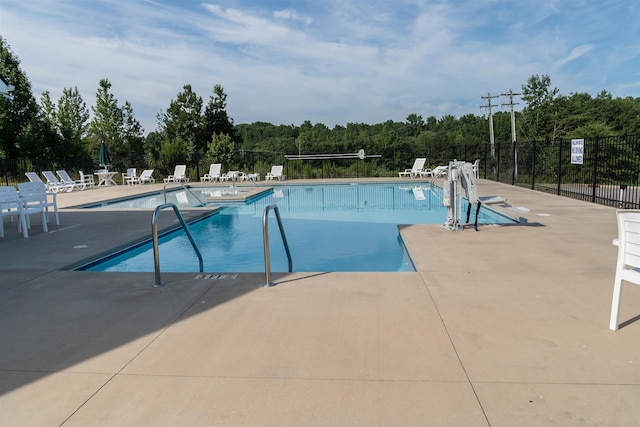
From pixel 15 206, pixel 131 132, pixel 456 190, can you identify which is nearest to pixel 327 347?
pixel 456 190

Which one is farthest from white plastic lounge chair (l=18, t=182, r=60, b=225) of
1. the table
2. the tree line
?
the tree line

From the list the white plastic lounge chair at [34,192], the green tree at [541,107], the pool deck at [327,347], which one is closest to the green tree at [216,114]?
the white plastic lounge chair at [34,192]

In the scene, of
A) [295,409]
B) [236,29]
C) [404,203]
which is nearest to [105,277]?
[295,409]

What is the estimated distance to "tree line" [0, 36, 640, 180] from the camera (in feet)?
71.9

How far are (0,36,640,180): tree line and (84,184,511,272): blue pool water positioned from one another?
971cm

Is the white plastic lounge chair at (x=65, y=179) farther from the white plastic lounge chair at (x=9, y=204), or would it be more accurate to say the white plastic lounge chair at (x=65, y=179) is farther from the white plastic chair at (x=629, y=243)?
the white plastic chair at (x=629, y=243)

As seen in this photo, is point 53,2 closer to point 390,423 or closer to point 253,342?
point 253,342

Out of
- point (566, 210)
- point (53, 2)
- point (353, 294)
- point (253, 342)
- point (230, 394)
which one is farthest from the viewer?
point (53, 2)

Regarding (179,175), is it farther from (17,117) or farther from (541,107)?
(541,107)

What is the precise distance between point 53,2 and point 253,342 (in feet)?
34.8

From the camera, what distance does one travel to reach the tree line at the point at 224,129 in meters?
21.9

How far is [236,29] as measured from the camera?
48.4ft

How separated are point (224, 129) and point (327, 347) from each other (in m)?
32.8

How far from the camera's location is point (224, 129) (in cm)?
3362
